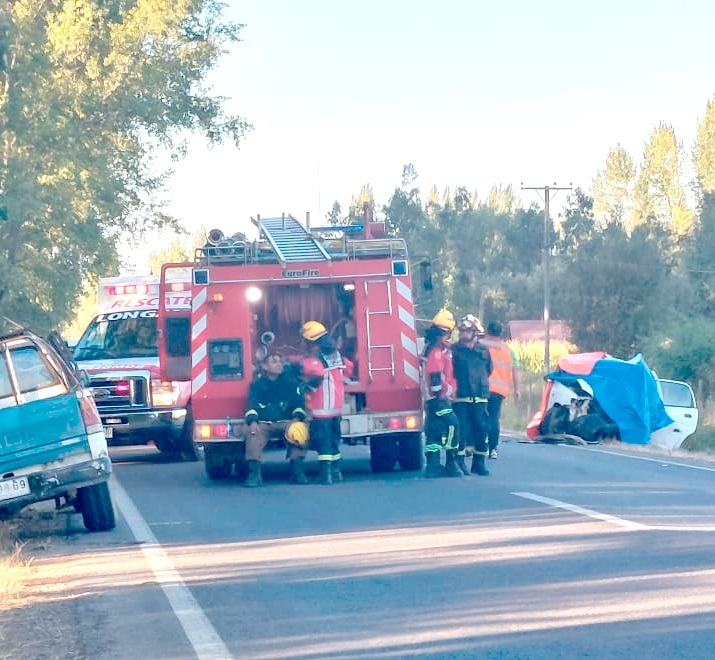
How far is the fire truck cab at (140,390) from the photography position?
18.5m

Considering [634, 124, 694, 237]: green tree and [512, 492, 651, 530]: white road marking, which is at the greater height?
[634, 124, 694, 237]: green tree

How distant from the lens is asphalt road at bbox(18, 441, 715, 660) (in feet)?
22.9

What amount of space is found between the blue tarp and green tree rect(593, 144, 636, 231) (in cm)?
6050

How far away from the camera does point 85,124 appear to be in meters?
31.1

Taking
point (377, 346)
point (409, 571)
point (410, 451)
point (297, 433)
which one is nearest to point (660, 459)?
point (410, 451)

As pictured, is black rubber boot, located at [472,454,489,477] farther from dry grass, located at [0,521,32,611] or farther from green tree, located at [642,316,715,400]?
green tree, located at [642,316,715,400]

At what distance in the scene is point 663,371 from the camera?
35.3 meters

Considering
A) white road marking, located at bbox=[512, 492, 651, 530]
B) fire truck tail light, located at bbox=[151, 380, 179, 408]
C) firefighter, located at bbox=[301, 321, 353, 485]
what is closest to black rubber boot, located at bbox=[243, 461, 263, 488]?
firefighter, located at bbox=[301, 321, 353, 485]

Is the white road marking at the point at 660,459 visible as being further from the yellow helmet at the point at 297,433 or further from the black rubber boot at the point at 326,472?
the yellow helmet at the point at 297,433

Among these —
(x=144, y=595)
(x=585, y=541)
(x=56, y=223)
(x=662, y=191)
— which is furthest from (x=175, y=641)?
(x=662, y=191)

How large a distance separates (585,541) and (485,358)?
5.69 meters

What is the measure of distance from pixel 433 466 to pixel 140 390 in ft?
17.8

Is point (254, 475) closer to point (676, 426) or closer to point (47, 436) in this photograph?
point (47, 436)

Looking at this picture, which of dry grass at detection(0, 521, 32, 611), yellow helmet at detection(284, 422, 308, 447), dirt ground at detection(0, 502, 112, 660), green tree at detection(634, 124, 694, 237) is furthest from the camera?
green tree at detection(634, 124, 694, 237)
